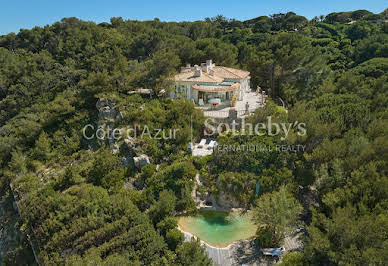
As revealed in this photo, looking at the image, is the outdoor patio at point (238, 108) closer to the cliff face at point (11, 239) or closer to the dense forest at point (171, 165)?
the dense forest at point (171, 165)

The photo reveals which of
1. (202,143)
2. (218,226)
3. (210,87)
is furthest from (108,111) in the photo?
(218,226)

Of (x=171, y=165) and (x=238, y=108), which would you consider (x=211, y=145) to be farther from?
(x=238, y=108)

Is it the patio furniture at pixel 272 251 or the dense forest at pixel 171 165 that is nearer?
the dense forest at pixel 171 165

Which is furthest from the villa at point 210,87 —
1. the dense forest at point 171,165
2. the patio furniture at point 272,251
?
the patio furniture at point 272,251

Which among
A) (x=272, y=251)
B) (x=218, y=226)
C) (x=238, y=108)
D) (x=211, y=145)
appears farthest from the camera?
(x=238, y=108)

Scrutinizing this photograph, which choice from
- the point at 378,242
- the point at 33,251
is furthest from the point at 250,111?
the point at 33,251

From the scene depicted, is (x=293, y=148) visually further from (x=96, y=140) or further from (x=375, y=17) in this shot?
(x=375, y=17)
